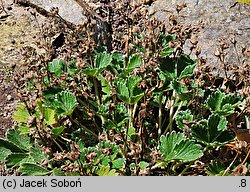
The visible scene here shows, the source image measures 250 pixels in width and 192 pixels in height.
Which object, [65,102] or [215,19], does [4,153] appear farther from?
[215,19]

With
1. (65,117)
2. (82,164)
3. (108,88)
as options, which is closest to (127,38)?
(108,88)

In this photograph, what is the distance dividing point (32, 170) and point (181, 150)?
520 mm

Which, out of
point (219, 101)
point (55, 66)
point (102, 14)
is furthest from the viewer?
point (102, 14)

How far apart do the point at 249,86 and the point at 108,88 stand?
54cm

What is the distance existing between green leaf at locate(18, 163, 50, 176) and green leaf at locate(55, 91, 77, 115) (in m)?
0.21

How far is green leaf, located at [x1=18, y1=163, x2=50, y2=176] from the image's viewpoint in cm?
191

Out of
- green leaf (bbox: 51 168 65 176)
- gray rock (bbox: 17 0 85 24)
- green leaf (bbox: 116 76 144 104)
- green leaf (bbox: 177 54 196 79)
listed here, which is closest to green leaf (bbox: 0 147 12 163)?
green leaf (bbox: 51 168 65 176)

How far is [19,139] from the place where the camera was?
206cm

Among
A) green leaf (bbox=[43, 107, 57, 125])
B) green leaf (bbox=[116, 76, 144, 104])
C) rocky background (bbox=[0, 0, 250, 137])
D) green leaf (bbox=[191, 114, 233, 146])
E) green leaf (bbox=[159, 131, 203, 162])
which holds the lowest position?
green leaf (bbox=[159, 131, 203, 162])

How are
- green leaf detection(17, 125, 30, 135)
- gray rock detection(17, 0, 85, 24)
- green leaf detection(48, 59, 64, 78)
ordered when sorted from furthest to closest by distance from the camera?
gray rock detection(17, 0, 85, 24) → green leaf detection(48, 59, 64, 78) → green leaf detection(17, 125, 30, 135)

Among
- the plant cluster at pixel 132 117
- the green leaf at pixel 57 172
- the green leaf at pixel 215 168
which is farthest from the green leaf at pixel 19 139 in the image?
the green leaf at pixel 215 168

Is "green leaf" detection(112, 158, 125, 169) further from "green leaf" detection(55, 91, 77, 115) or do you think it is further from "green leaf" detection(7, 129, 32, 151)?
"green leaf" detection(7, 129, 32, 151)

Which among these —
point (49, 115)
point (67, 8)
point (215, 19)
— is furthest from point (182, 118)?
point (67, 8)

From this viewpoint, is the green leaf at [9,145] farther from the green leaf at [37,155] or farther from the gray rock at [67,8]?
the gray rock at [67,8]
